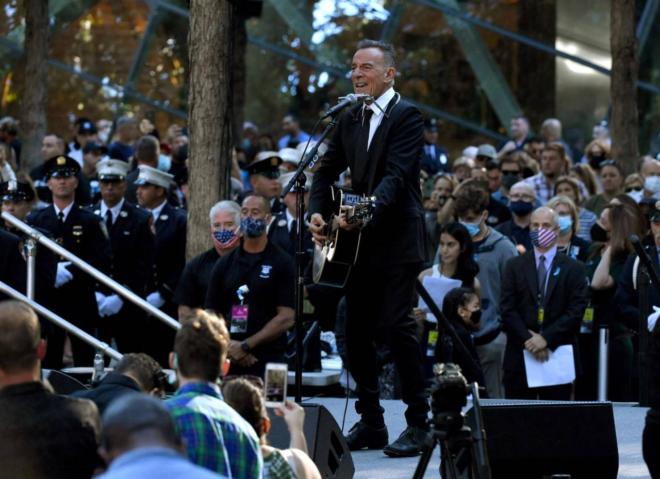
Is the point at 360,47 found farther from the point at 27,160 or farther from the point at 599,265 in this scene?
the point at 27,160

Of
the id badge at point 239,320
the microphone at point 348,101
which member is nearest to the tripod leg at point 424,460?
the microphone at point 348,101

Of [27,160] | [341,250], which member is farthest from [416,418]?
[27,160]

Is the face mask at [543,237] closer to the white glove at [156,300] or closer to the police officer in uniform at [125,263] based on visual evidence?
the white glove at [156,300]

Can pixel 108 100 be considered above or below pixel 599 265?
above

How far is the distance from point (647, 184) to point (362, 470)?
6.74 metres

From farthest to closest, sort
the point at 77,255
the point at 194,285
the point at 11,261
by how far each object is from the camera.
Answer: the point at 77,255 → the point at 11,261 → the point at 194,285

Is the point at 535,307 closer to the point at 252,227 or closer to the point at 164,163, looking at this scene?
the point at 252,227

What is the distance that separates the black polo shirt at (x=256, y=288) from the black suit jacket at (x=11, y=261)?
5.85ft

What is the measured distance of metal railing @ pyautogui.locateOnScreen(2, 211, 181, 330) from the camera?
34.3ft

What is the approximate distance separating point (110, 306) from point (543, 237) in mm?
3544

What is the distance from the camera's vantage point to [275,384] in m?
6.27

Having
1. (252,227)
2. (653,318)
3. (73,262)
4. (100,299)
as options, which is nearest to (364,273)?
(252,227)

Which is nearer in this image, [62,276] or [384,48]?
[384,48]

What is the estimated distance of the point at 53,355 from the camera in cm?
1257
